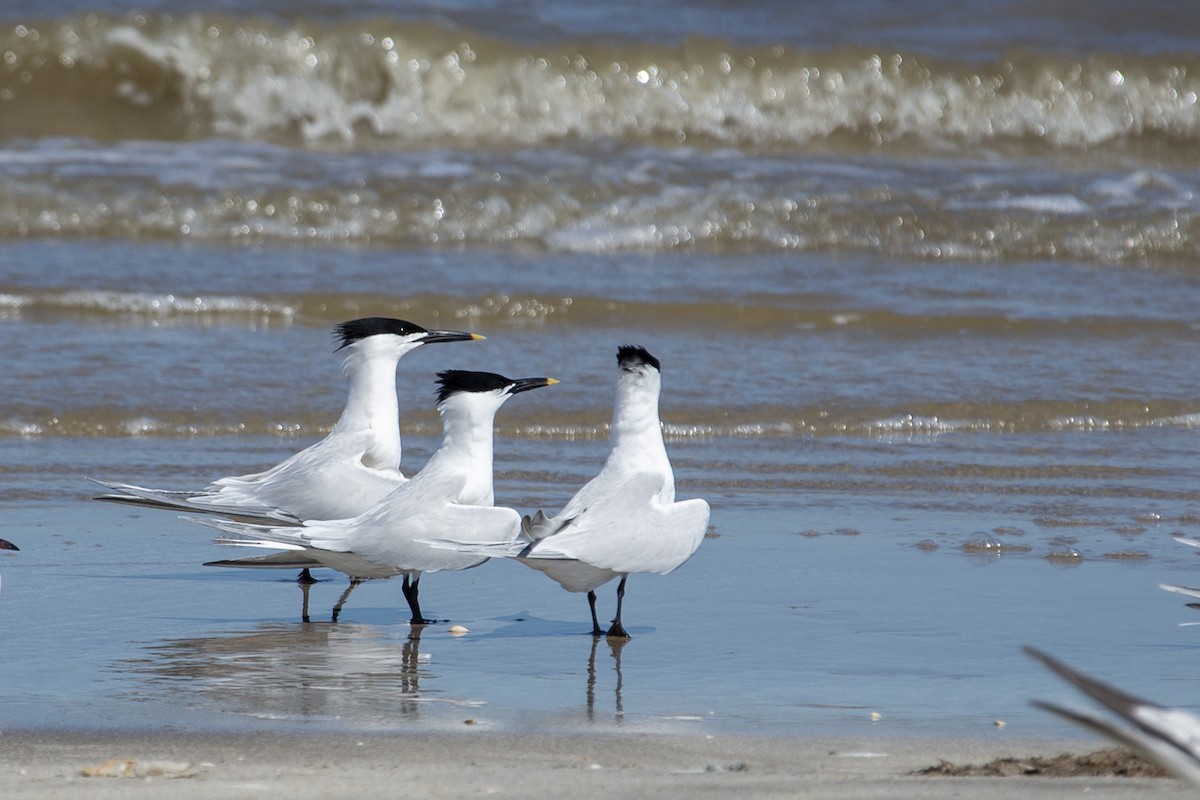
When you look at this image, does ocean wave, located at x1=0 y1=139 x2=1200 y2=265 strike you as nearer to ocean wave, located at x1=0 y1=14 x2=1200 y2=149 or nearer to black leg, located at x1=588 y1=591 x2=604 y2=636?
ocean wave, located at x1=0 y1=14 x2=1200 y2=149

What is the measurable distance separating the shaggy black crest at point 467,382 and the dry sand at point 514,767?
137cm

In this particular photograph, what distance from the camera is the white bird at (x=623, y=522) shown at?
400 centimetres

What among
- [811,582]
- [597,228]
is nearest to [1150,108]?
[597,228]

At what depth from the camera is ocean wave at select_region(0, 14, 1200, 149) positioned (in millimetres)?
13938

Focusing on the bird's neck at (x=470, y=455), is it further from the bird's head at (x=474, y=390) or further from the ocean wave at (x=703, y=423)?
the ocean wave at (x=703, y=423)

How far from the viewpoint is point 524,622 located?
14.2 feet

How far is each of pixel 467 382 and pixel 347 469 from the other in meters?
0.53

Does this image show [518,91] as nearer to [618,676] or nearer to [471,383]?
[471,383]

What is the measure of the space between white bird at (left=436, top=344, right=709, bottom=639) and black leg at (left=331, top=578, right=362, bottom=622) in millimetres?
572

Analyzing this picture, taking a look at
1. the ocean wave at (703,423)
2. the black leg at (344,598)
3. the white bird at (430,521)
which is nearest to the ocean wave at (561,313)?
the ocean wave at (703,423)

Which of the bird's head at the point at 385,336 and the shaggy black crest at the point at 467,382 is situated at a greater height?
the bird's head at the point at 385,336

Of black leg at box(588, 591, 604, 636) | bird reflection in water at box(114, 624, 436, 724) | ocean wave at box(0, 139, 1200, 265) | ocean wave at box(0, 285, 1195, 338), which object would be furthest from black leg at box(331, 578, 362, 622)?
ocean wave at box(0, 139, 1200, 265)

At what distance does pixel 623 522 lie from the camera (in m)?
4.09

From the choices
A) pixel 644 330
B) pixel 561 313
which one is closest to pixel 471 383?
pixel 644 330
